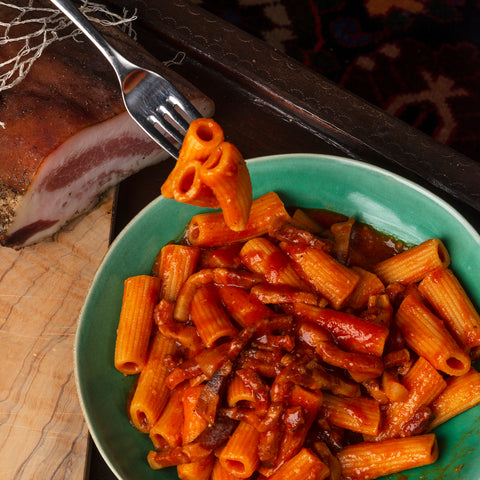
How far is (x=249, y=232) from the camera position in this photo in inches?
80.9

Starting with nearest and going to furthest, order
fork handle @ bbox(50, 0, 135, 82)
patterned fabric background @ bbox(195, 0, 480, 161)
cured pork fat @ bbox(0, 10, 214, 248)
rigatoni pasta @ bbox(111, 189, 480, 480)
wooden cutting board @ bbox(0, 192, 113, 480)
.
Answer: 1. rigatoni pasta @ bbox(111, 189, 480, 480)
2. fork handle @ bbox(50, 0, 135, 82)
3. wooden cutting board @ bbox(0, 192, 113, 480)
4. cured pork fat @ bbox(0, 10, 214, 248)
5. patterned fabric background @ bbox(195, 0, 480, 161)

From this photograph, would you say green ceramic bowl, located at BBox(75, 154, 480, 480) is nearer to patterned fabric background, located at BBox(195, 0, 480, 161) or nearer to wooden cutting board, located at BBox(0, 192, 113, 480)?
wooden cutting board, located at BBox(0, 192, 113, 480)

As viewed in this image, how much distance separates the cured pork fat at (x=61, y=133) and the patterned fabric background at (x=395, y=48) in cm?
128

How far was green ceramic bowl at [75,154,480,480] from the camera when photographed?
179 cm

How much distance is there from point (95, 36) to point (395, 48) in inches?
84.4

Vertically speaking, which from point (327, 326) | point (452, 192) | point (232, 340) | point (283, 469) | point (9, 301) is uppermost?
point (452, 192)

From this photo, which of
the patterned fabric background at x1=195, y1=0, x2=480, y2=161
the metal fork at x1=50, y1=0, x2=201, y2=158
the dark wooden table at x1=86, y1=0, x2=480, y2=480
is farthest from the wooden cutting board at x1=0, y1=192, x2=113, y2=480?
the patterned fabric background at x1=195, y1=0, x2=480, y2=161

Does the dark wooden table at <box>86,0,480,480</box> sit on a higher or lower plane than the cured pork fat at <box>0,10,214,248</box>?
higher

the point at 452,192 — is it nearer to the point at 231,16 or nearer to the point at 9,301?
the point at 9,301

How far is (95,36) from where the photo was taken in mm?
1872

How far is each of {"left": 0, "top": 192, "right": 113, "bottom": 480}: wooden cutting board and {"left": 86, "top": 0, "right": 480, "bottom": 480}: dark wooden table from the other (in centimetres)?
18

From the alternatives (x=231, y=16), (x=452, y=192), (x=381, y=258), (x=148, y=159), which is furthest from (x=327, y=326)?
(x=231, y=16)

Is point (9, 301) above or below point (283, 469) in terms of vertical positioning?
below

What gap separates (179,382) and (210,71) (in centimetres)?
140
